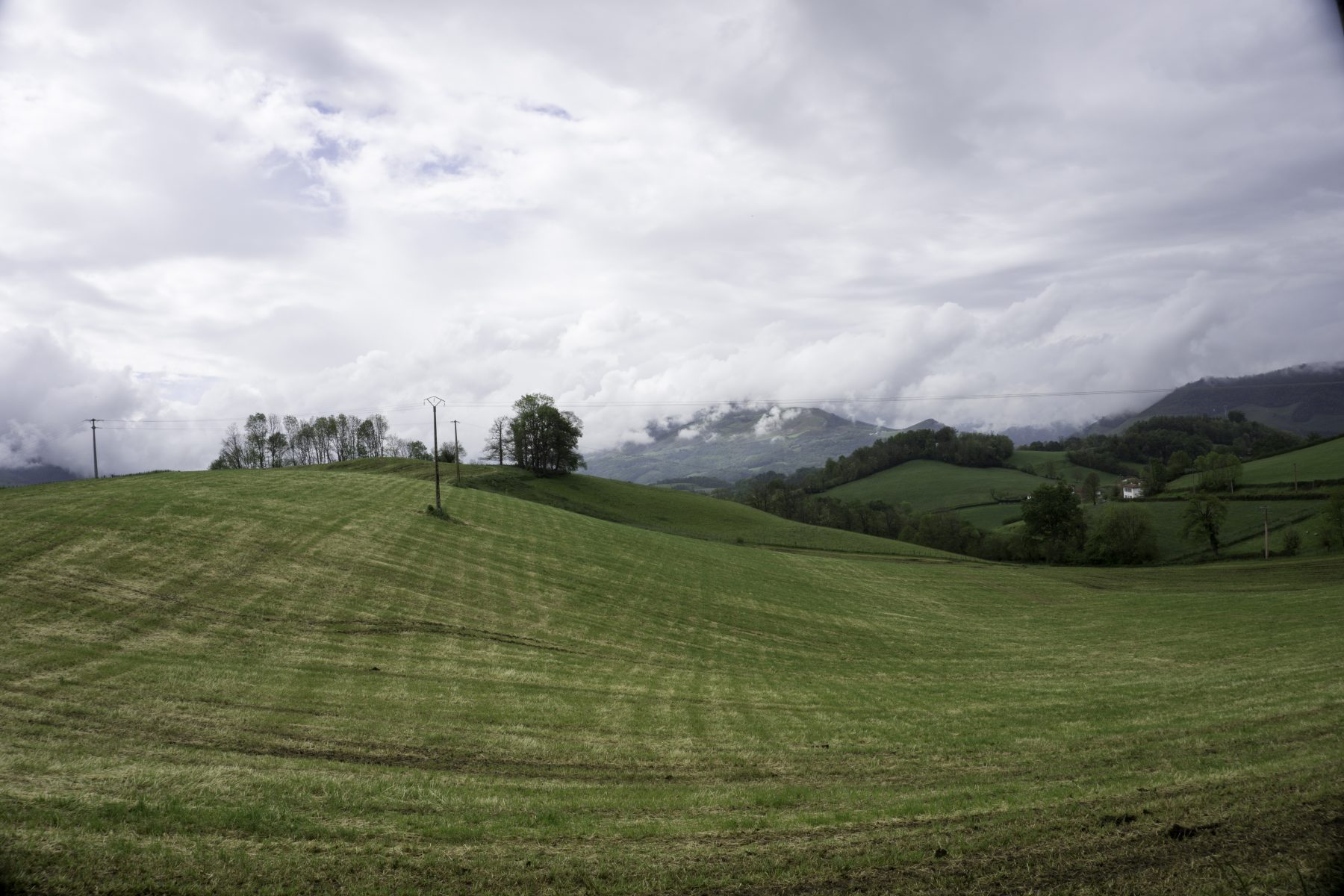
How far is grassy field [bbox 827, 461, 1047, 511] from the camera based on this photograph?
15812cm

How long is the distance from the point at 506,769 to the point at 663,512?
83.6 m

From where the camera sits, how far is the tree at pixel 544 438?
108 m

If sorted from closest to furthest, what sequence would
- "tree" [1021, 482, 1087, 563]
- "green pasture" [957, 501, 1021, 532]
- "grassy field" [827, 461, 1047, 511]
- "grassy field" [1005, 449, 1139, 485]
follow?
"tree" [1021, 482, 1087, 563] < "green pasture" [957, 501, 1021, 532] < "grassy field" [827, 461, 1047, 511] < "grassy field" [1005, 449, 1139, 485]

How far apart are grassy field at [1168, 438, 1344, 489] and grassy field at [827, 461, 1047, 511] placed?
35927mm

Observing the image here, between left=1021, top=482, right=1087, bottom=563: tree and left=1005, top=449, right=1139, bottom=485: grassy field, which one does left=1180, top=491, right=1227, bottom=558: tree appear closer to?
left=1021, top=482, right=1087, bottom=563: tree

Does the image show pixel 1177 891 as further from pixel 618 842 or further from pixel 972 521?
pixel 972 521

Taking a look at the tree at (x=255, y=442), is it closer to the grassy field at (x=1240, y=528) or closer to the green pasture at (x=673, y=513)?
the green pasture at (x=673, y=513)

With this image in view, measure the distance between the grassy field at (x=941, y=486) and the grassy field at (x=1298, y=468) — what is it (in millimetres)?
35927

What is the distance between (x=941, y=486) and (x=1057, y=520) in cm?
8320

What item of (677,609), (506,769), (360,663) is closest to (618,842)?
(506,769)

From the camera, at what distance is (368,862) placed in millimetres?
8586

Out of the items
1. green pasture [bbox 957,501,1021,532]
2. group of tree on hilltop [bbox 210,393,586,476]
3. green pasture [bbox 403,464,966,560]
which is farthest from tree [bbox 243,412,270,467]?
green pasture [bbox 957,501,1021,532]

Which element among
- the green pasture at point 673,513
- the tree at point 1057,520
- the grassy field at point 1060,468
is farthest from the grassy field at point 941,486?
the green pasture at point 673,513

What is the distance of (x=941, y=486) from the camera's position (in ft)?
572
